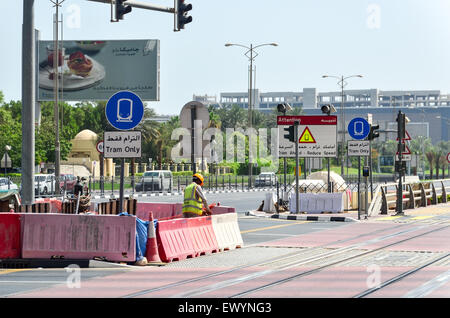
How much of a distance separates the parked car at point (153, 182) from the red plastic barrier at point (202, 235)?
148 ft

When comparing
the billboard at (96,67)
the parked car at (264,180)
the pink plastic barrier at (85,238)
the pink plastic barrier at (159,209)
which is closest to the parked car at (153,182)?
the billboard at (96,67)

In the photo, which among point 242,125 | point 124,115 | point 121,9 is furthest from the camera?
point 242,125

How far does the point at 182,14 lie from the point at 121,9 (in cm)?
193

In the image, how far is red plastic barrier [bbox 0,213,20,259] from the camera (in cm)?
1617

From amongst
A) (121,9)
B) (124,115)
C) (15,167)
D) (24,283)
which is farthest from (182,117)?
(15,167)

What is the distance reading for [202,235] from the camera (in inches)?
715

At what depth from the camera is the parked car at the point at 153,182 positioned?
63.9 meters

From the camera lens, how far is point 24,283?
43.7 feet

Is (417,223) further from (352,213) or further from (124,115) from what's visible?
(124,115)

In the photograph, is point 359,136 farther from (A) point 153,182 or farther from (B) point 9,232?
(A) point 153,182

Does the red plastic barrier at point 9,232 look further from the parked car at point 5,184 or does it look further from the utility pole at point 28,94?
the parked car at point 5,184

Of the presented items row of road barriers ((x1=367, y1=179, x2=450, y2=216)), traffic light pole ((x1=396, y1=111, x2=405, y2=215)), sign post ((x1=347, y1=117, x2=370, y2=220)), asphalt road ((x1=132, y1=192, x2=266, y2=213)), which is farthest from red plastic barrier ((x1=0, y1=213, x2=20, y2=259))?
asphalt road ((x1=132, y1=192, x2=266, y2=213))

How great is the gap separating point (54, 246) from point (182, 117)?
525 cm

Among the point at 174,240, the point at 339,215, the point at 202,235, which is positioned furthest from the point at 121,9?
the point at 339,215
